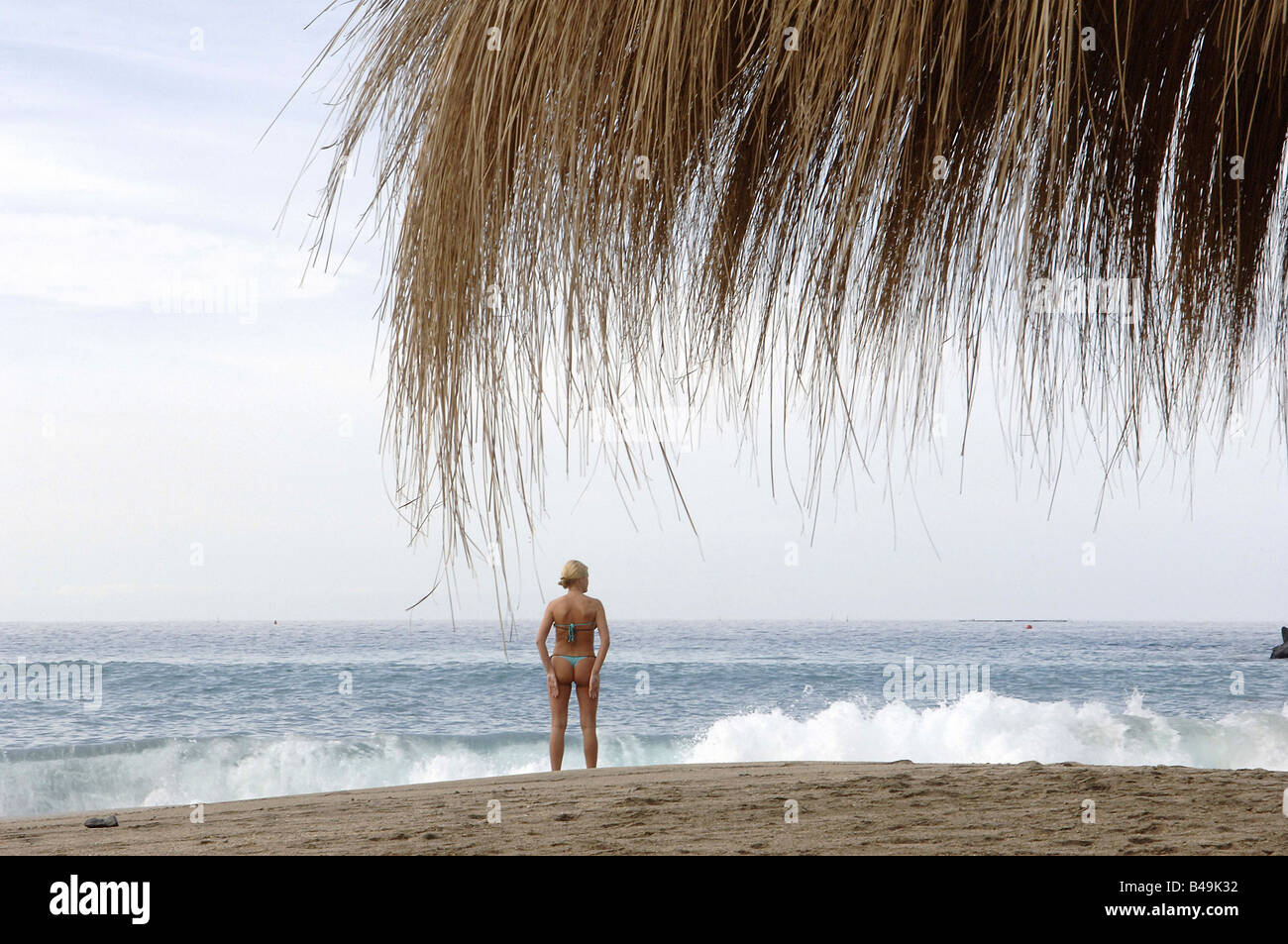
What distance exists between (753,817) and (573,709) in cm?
2264

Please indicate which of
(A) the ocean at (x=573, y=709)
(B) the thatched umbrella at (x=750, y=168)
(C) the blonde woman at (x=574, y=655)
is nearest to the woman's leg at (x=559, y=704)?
(C) the blonde woman at (x=574, y=655)

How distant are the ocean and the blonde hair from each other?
35.6 feet

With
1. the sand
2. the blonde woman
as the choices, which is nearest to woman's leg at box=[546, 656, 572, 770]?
the blonde woman

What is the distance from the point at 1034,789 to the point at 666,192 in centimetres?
401

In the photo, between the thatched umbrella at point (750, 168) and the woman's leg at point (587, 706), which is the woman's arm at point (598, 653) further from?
the thatched umbrella at point (750, 168)

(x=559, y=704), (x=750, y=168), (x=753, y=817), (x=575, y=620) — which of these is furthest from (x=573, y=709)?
(x=750, y=168)

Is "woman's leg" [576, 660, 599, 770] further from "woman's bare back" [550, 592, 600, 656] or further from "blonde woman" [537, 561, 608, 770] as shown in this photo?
"woman's bare back" [550, 592, 600, 656]

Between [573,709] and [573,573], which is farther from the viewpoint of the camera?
[573,709]

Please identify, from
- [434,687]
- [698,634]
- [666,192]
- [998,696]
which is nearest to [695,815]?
[666,192]

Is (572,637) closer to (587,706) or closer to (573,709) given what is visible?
(587,706)

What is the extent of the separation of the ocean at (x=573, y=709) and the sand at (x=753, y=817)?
11.3 metres

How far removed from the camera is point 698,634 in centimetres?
4478

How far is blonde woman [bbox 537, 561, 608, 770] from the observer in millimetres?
6836

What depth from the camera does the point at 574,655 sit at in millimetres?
6922
